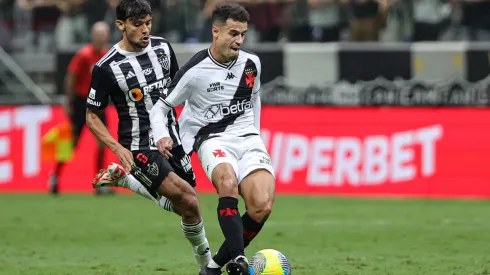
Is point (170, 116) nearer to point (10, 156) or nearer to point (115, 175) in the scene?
point (115, 175)

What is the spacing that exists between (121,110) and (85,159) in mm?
9214

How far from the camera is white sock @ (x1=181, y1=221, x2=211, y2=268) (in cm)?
865

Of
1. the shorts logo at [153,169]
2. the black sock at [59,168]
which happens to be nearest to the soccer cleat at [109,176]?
the shorts logo at [153,169]

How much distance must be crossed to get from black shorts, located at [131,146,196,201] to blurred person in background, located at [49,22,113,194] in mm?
7874

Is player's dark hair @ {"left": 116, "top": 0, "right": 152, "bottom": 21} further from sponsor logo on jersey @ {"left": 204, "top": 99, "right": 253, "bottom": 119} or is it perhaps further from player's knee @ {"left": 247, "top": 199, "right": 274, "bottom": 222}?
player's knee @ {"left": 247, "top": 199, "right": 274, "bottom": 222}

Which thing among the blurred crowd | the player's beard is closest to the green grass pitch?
the player's beard

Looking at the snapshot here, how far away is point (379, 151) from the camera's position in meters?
16.8

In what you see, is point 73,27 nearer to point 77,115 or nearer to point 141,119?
point 77,115

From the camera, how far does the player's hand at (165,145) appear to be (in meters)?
8.25

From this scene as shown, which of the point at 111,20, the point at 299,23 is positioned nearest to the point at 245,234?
the point at 299,23

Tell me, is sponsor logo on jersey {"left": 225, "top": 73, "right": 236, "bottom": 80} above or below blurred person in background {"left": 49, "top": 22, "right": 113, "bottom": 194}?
above

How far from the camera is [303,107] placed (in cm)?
1739

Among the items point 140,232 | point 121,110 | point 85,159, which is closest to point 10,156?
point 85,159

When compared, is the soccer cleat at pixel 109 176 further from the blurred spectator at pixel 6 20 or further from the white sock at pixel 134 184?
the blurred spectator at pixel 6 20
